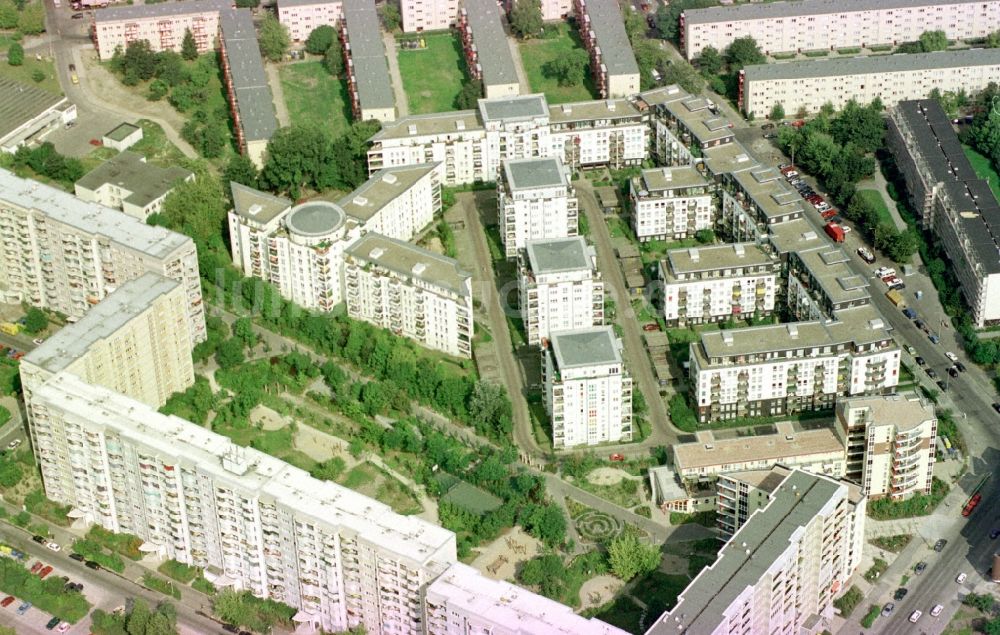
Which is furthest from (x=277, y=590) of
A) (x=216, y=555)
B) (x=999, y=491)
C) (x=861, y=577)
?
Result: (x=999, y=491)

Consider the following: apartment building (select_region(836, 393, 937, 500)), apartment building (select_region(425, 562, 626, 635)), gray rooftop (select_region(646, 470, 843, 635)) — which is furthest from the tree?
apartment building (select_region(836, 393, 937, 500))

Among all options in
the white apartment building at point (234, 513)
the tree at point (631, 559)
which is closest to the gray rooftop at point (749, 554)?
the tree at point (631, 559)

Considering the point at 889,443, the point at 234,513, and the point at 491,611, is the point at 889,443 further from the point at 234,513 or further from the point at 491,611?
the point at 234,513

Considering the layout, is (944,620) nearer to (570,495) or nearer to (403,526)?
(570,495)

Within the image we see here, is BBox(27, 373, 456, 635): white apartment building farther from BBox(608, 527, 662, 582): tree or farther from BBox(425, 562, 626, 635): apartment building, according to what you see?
BBox(608, 527, 662, 582): tree

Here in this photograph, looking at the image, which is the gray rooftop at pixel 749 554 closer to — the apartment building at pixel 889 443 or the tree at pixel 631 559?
the tree at pixel 631 559

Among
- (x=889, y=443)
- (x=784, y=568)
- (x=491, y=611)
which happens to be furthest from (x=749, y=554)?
(x=889, y=443)
